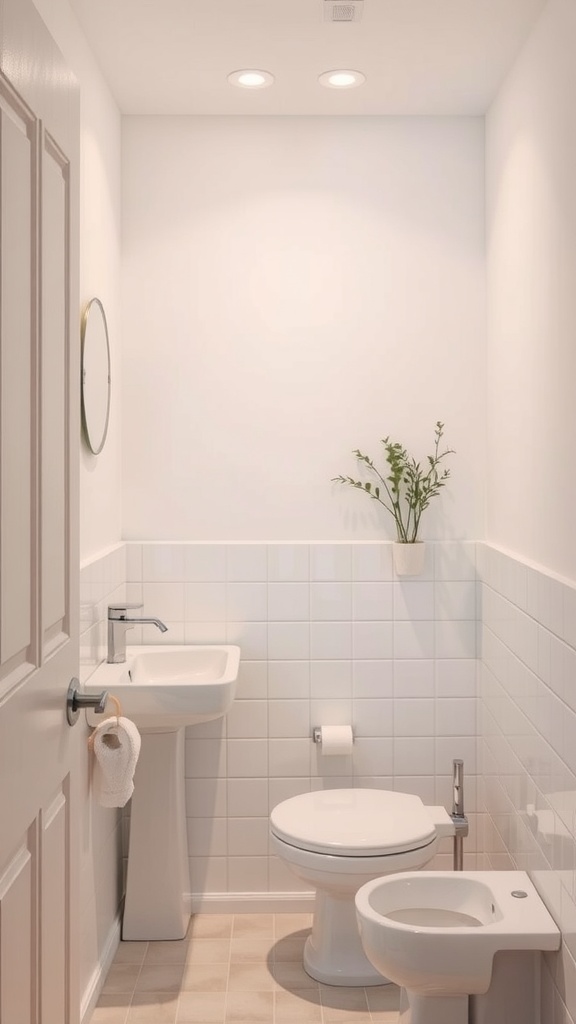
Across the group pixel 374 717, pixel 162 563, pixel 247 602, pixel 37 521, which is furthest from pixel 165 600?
pixel 37 521

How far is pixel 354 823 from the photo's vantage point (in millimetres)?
2639

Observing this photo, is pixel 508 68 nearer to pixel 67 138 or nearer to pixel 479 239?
pixel 479 239

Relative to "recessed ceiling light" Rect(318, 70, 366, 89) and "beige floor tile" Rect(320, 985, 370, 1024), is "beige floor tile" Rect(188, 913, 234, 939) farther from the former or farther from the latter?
"recessed ceiling light" Rect(318, 70, 366, 89)

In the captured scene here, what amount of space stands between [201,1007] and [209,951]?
31 cm

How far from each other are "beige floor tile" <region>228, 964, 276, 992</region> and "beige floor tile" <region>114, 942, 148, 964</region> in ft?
0.95

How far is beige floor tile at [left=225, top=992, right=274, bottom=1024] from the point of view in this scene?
2.54 m

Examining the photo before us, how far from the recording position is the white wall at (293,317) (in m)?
3.17

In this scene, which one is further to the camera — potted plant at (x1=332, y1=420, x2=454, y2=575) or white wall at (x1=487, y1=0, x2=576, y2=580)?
potted plant at (x1=332, y1=420, x2=454, y2=575)

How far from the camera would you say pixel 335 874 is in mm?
2521

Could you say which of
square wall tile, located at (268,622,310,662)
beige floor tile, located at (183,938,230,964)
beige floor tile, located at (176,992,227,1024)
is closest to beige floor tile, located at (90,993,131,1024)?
beige floor tile, located at (176,992,227,1024)

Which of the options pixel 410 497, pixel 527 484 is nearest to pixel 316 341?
pixel 410 497

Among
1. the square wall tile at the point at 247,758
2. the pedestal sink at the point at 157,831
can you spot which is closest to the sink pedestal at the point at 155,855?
the pedestal sink at the point at 157,831

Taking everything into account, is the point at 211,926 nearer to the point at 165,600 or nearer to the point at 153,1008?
the point at 153,1008

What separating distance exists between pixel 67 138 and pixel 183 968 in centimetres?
229
